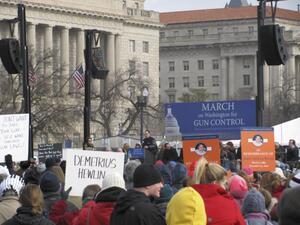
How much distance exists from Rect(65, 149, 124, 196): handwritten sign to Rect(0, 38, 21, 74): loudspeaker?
8106mm

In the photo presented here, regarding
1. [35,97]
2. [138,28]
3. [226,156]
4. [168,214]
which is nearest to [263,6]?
[226,156]

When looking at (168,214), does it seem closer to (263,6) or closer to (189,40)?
(263,6)

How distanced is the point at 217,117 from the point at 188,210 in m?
13.5

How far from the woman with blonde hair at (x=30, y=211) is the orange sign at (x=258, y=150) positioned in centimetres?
775

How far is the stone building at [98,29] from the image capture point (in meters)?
103

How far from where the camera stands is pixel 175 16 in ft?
527

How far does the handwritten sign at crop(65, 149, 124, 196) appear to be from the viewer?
12.5 metres

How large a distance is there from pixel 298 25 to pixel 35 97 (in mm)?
99578

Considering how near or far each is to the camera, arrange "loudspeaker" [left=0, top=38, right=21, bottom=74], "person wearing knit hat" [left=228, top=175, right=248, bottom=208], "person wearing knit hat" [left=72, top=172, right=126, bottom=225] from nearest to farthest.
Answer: "person wearing knit hat" [left=72, top=172, right=126, bottom=225] → "person wearing knit hat" [left=228, top=175, right=248, bottom=208] → "loudspeaker" [left=0, top=38, right=21, bottom=74]

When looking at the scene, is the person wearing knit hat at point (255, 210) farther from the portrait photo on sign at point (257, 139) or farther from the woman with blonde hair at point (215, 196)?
Result: the portrait photo on sign at point (257, 139)

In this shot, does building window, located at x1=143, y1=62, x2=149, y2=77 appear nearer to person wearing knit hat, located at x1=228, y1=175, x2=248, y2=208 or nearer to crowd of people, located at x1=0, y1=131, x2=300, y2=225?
crowd of people, located at x1=0, y1=131, x2=300, y2=225

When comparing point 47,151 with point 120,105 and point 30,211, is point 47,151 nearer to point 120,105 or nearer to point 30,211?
point 30,211

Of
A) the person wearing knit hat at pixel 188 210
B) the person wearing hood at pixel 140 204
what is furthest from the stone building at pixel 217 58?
the person wearing knit hat at pixel 188 210

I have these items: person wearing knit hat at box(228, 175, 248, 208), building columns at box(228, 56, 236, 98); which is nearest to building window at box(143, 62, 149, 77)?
building columns at box(228, 56, 236, 98)
